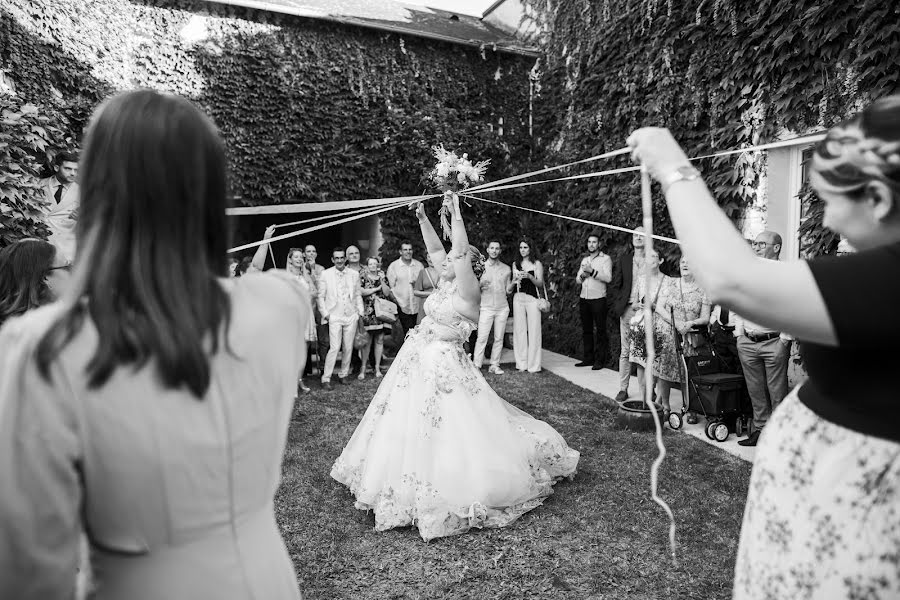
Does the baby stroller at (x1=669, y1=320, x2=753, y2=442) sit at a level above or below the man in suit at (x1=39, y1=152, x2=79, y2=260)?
below

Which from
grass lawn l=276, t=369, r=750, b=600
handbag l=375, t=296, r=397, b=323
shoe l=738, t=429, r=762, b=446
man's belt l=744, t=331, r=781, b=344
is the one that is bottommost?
shoe l=738, t=429, r=762, b=446

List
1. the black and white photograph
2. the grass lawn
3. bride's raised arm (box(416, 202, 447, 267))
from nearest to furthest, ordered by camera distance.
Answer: the black and white photograph, the grass lawn, bride's raised arm (box(416, 202, 447, 267))

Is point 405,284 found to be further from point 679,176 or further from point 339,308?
point 679,176

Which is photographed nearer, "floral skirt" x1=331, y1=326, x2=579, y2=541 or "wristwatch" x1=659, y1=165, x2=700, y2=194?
"wristwatch" x1=659, y1=165, x2=700, y2=194

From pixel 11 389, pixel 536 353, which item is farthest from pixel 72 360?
pixel 536 353

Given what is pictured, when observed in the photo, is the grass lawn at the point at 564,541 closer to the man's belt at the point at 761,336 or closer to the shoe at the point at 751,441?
the shoe at the point at 751,441

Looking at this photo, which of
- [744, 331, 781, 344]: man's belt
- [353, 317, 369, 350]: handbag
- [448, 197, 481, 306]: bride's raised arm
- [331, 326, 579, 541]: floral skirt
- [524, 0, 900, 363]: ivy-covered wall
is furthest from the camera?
[353, 317, 369, 350]: handbag

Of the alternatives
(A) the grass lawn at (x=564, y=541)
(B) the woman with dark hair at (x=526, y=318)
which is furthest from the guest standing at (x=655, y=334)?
(B) the woman with dark hair at (x=526, y=318)

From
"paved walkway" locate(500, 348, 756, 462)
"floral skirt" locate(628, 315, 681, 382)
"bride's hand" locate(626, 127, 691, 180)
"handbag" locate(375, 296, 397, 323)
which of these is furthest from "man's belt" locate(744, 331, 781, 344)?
"handbag" locate(375, 296, 397, 323)

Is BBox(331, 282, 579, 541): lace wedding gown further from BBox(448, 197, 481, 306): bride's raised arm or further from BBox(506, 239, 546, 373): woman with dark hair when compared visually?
BBox(506, 239, 546, 373): woman with dark hair

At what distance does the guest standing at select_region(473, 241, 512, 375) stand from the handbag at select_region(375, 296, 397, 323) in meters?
1.40

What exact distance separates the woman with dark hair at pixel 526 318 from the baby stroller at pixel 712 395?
10.8 feet

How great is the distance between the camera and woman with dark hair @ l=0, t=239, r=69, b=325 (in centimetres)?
279

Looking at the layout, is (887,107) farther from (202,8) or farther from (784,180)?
(202,8)
